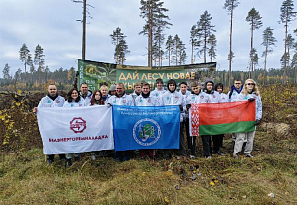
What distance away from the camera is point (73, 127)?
4902mm

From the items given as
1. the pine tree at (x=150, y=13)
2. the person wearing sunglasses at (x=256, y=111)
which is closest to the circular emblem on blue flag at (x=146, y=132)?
the person wearing sunglasses at (x=256, y=111)

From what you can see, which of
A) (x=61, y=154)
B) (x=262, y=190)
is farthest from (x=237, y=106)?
(x=61, y=154)

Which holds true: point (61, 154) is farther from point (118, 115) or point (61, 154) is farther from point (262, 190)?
point (262, 190)

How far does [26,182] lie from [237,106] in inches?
227

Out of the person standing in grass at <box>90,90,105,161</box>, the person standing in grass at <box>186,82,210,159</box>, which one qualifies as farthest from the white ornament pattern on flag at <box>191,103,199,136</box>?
the person standing in grass at <box>90,90,105,161</box>

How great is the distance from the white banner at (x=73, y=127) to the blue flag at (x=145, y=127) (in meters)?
0.38

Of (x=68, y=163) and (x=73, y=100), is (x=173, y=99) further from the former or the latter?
(x=68, y=163)

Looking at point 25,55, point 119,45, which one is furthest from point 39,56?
point 119,45

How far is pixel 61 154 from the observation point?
5.18m

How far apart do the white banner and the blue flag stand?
377 millimetres

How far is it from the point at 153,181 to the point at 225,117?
298 cm

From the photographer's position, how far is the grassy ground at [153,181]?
3377 mm

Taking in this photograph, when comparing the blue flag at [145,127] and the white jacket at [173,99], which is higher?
the white jacket at [173,99]

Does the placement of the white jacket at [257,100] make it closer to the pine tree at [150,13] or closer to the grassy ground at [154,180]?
the grassy ground at [154,180]
